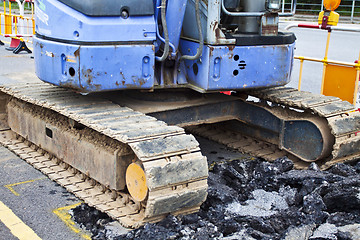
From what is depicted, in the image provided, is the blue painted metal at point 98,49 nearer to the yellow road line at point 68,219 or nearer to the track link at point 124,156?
the track link at point 124,156

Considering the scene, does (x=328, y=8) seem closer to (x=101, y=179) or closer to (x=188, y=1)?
(x=188, y=1)

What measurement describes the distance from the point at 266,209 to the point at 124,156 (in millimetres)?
1541

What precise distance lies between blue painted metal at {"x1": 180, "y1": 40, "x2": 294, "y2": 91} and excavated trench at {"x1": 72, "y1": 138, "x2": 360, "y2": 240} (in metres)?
0.99

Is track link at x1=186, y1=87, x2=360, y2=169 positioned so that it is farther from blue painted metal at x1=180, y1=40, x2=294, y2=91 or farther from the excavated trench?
blue painted metal at x1=180, y1=40, x2=294, y2=91

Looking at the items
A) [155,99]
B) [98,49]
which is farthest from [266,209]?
[98,49]

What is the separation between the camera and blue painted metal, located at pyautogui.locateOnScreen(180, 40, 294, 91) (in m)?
5.79

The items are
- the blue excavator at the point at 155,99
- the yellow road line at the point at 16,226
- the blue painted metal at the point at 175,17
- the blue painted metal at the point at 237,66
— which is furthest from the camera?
the blue painted metal at the point at 237,66

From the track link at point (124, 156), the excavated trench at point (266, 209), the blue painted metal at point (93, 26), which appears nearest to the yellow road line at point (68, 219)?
the excavated trench at point (266, 209)

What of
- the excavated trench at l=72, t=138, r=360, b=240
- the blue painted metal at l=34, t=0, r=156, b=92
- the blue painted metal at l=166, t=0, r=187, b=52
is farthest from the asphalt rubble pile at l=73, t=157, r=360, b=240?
the blue painted metal at l=166, t=0, r=187, b=52

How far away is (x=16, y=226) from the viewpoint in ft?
16.3

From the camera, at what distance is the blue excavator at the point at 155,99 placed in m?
4.94

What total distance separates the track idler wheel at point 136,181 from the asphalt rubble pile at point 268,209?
324 millimetres

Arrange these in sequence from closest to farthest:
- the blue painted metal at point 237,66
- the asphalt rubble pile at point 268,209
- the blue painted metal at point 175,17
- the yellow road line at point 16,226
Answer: the asphalt rubble pile at point 268,209 → the yellow road line at point 16,226 → the blue painted metal at point 175,17 → the blue painted metal at point 237,66

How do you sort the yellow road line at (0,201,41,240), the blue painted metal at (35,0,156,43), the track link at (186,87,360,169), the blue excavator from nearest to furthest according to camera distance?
the yellow road line at (0,201,41,240), the blue excavator, the blue painted metal at (35,0,156,43), the track link at (186,87,360,169)
